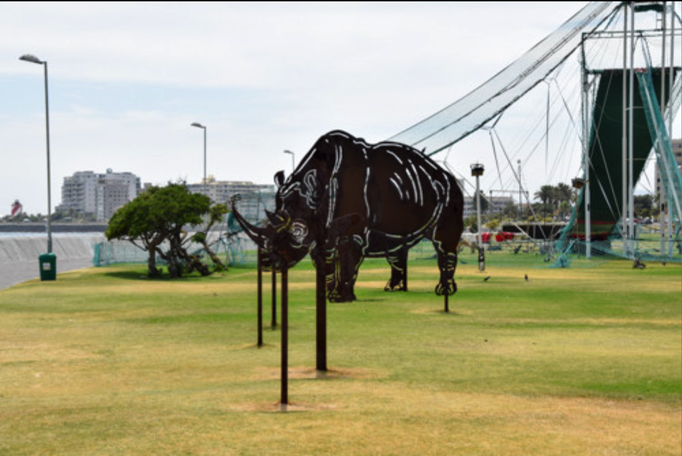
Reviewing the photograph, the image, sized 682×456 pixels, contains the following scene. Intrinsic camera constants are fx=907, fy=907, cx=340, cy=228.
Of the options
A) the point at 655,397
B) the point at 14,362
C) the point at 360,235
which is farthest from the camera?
the point at 360,235

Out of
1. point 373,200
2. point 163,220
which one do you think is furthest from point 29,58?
point 373,200

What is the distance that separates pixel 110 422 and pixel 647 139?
66269 millimetres

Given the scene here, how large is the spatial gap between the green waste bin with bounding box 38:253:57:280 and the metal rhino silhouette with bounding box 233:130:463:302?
22.9 metres

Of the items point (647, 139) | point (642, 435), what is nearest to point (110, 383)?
point (642, 435)

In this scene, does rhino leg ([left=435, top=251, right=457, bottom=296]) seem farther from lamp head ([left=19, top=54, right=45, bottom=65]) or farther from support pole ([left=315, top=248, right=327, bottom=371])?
lamp head ([left=19, top=54, right=45, bottom=65])

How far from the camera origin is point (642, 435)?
11508 millimetres

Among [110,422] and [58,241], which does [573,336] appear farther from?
[58,241]

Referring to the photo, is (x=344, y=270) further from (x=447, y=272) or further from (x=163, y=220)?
(x=163, y=220)

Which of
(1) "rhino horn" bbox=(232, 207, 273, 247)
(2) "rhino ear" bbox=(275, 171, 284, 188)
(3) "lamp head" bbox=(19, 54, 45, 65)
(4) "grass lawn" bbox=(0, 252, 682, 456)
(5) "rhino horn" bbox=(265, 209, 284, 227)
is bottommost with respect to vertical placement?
(4) "grass lawn" bbox=(0, 252, 682, 456)

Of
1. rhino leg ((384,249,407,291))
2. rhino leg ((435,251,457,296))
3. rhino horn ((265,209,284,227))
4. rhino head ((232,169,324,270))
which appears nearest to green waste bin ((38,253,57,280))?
rhino leg ((384,249,407,291))

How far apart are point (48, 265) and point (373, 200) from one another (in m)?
24.4

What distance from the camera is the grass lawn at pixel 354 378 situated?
10922mm

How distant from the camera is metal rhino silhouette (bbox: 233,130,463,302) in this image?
20359mm

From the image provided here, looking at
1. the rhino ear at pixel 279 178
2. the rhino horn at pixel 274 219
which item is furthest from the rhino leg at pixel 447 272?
the rhino horn at pixel 274 219
